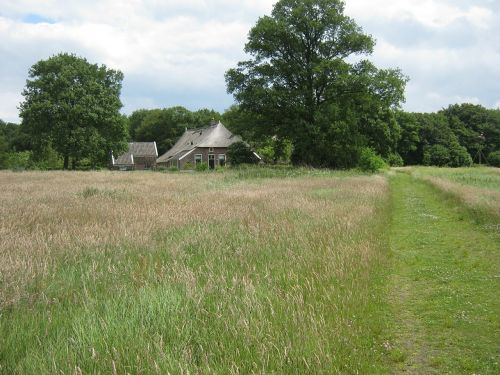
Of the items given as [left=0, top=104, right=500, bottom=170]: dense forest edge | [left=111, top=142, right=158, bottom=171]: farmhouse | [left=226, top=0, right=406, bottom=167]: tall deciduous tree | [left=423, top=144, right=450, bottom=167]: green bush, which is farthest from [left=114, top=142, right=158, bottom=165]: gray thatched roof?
[left=423, top=144, right=450, bottom=167]: green bush

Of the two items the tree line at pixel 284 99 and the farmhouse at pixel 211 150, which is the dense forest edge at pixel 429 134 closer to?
the farmhouse at pixel 211 150

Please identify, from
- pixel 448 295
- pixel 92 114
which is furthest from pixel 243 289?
pixel 92 114

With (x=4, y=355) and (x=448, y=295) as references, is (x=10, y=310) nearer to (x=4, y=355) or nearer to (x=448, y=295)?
(x=4, y=355)

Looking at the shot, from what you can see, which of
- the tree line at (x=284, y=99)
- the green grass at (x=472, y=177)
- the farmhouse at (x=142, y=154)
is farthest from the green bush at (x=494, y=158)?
the farmhouse at (x=142, y=154)

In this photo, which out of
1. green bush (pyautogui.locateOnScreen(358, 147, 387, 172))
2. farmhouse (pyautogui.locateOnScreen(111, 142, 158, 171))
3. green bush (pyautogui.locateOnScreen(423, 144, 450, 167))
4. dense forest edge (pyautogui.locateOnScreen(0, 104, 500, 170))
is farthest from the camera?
dense forest edge (pyautogui.locateOnScreen(0, 104, 500, 170))

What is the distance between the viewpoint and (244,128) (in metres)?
42.4

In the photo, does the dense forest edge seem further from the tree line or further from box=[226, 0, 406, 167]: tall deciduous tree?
box=[226, 0, 406, 167]: tall deciduous tree

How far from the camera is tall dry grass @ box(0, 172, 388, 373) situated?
3.46 meters

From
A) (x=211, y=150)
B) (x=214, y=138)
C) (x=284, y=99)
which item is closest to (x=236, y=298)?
(x=284, y=99)

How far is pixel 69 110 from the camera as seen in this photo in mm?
50688

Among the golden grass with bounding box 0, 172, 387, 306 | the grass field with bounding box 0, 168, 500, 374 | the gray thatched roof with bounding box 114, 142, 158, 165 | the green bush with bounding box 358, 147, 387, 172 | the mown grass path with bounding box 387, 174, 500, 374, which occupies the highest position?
the gray thatched roof with bounding box 114, 142, 158, 165

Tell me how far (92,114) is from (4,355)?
51.5m

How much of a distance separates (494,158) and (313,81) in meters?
73.0

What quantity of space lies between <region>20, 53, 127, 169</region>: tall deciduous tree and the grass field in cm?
4509
